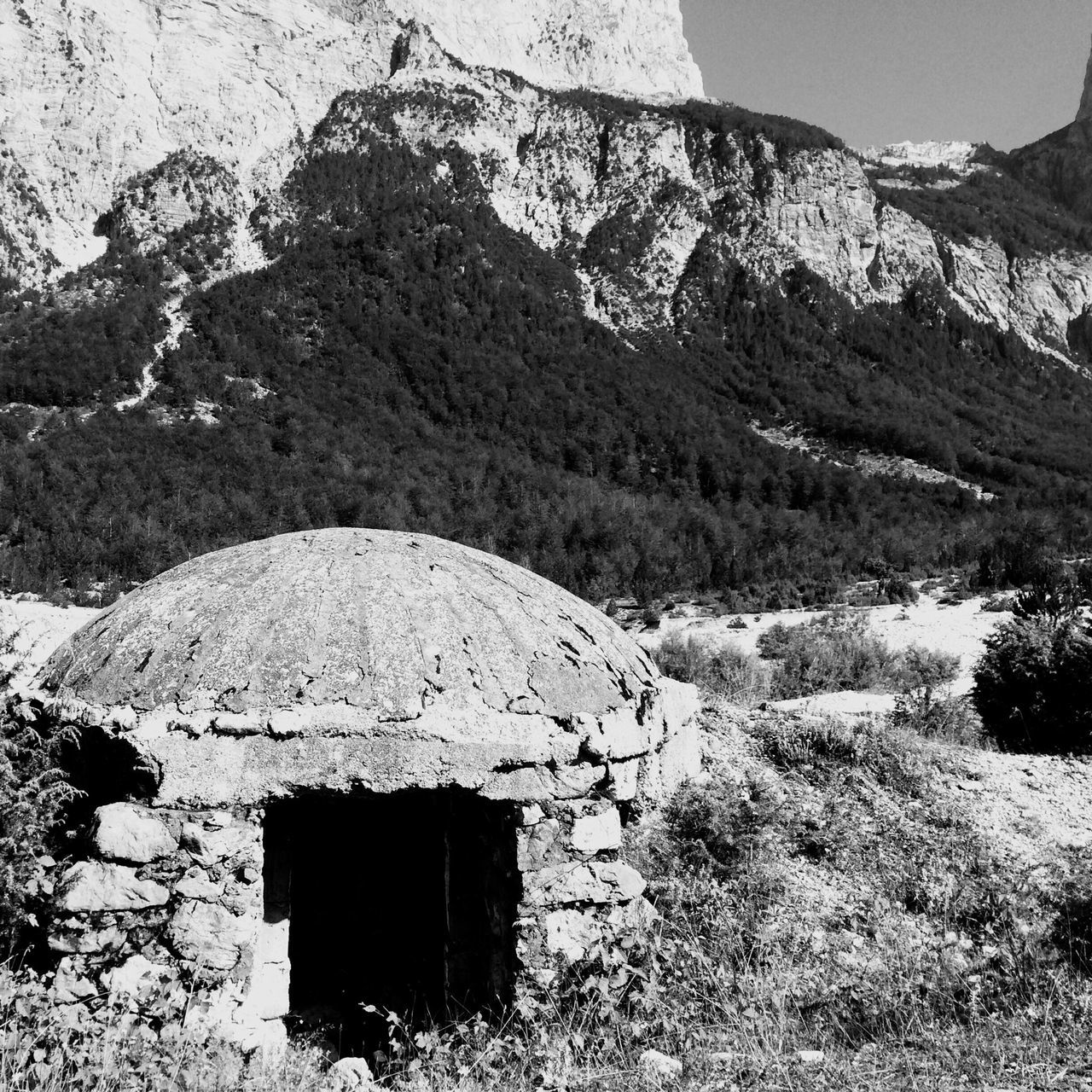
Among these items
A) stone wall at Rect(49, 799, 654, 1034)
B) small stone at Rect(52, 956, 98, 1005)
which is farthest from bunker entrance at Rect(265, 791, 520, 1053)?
small stone at Rect(52, 956, 98, 1005)

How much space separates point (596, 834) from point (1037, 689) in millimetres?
7074

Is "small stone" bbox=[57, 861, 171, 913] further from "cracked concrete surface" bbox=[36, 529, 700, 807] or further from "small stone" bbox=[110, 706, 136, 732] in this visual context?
"small stone" bbox=[110, 706, 136, 732]

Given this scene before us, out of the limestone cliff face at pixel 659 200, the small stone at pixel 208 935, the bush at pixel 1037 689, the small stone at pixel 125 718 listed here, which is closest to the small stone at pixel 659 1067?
the small stone at pixel 208 935

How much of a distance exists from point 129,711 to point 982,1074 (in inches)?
185

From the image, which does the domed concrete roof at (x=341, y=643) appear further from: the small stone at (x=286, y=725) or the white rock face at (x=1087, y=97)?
the white rock face at (x=1087, y=97)

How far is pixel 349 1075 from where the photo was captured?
15.8 feet

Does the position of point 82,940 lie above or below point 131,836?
below

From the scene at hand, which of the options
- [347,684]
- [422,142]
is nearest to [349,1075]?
[347,684]

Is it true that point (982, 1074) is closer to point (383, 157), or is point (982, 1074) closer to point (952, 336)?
point (383, 157)

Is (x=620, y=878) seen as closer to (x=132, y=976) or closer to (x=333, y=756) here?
(x=333, y=756)

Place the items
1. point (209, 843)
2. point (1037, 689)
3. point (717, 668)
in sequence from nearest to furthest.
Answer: point (209, 843), point (1037, 689), point (717, 668)

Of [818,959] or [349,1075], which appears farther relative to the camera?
[818,959]

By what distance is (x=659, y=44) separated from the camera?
11106 centimetres

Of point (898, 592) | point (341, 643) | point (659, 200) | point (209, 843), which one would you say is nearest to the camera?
point (209, 843)
